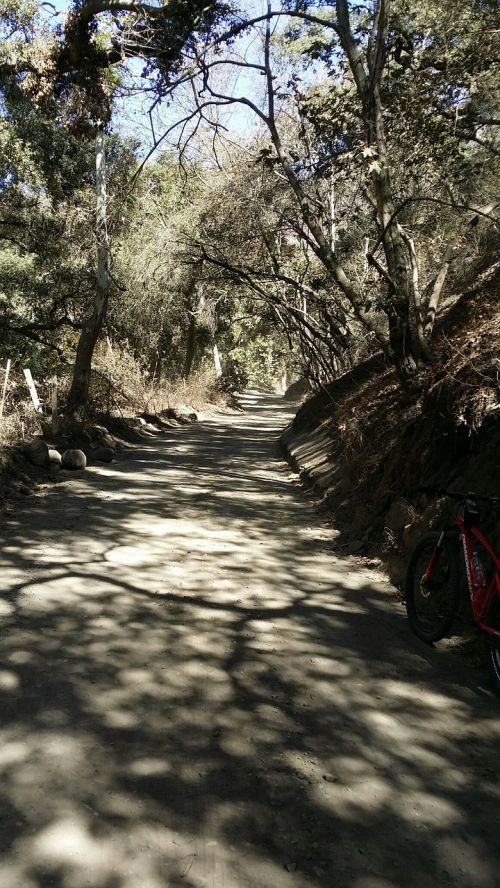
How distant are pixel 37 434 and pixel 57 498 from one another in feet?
11.7

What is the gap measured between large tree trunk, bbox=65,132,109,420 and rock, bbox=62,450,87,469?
2507 millimetres

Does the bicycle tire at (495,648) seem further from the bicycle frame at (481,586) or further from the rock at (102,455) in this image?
the rock at (102,455)

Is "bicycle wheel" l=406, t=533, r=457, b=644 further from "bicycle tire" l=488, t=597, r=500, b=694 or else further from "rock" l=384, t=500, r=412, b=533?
"rock" l=384, t=500, r=412, b=533

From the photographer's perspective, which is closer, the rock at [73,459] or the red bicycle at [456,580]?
the red bicycle at [456,580]

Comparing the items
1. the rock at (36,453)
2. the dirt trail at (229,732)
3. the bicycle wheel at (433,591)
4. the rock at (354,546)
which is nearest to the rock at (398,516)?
the rock at (354,546)

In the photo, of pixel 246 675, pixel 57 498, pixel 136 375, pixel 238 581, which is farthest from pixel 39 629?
pixel 136 375

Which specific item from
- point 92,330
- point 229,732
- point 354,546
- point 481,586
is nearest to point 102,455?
point 92,330

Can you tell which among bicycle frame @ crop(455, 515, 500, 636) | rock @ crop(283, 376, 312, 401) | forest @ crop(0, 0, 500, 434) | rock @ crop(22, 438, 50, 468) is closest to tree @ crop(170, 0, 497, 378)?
forest @ crop(0, 0, 500, 434)

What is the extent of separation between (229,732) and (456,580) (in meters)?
1.87

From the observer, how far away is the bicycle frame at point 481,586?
3816mm

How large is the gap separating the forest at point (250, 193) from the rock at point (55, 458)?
0.81 metres

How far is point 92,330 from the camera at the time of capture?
14.7 meters

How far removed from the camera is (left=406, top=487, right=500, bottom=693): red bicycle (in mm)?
3873

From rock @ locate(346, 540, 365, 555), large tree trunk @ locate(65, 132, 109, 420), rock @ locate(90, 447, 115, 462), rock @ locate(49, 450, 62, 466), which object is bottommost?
rock @ locate(346, 540, 365, 555)
